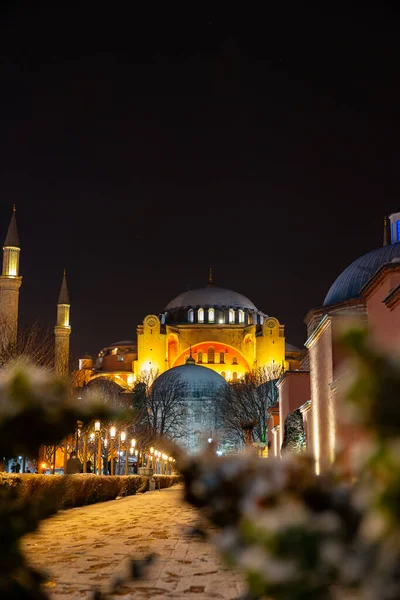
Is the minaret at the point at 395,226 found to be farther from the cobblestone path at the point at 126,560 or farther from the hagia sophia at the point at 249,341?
the cobblestone path at the point at 126,560

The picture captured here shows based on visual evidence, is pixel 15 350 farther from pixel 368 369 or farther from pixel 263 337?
pixel 263 337

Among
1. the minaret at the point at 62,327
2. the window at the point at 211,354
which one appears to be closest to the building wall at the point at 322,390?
the minaret at the point at 62,327

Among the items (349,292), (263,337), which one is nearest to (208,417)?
(263,337)

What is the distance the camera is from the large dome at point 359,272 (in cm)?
3659

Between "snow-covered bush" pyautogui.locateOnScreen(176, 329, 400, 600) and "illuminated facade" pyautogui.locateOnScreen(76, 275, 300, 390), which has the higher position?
"illuminated facade" pyautogui.locateOnScreen(76, 275, 300, 390)

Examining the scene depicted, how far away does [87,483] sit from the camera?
1731cm

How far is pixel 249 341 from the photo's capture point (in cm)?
8744

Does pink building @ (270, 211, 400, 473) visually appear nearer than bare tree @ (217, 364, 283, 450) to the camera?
Yes

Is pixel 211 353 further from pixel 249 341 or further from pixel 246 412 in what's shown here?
pixel 246 412

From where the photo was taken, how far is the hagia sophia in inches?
733

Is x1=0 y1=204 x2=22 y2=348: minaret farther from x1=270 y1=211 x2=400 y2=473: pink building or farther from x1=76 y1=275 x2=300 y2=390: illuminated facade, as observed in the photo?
x1=76 y1=275 x2=300 y2=390: illuminated facade

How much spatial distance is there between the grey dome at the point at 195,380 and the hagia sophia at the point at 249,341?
111mm

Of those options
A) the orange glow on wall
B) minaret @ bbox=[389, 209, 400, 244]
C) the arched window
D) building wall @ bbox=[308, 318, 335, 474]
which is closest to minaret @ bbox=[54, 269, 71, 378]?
minaret @ bbox=[389, 209, 400, 244]

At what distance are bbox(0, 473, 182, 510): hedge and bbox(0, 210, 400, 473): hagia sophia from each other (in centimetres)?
492
